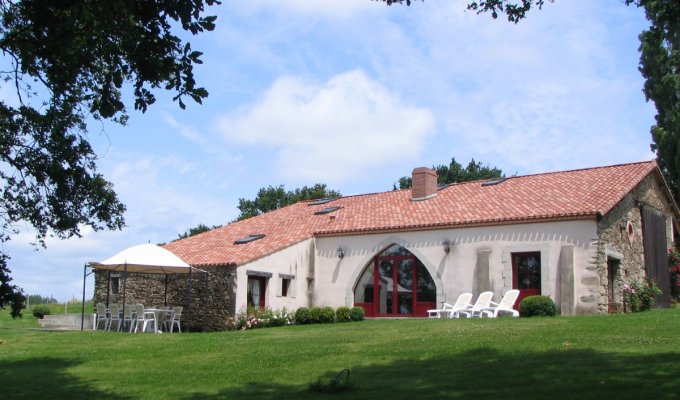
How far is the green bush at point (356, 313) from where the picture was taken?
21.4 metres

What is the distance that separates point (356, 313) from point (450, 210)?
4.46m

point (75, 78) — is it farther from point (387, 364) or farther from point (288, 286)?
point (288, 286)

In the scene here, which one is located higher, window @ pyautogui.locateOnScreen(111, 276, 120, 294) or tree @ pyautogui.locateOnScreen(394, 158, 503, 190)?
tree @ pyautogui.locateOnScreen(394, 158, 503, 190)

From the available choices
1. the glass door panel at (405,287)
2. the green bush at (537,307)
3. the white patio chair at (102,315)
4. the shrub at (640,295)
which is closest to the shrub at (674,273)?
the shrub at (640,295)

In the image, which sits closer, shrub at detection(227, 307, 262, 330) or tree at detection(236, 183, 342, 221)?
shrub at detection(227, 307, 262, 330)

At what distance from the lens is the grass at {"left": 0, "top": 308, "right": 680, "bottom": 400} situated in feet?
26.4

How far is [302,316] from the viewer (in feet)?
70.4

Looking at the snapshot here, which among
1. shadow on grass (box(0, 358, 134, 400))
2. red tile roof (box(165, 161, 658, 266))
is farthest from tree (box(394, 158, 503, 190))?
shadow on grass (box(0, 358, 134, 400))

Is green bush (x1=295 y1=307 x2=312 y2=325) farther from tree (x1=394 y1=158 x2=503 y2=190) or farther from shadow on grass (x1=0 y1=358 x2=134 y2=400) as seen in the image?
tree (x1=394 y1=158 x2=503 y2=190)

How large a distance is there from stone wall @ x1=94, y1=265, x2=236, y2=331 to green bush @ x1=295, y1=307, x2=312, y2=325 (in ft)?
6.84

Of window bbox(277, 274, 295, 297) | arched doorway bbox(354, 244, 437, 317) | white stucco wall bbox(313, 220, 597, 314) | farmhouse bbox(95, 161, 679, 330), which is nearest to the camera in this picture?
white stucco wall bbox(313, 220, 597, 314)

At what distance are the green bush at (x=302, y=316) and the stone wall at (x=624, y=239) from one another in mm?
8230

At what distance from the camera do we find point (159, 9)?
709 cm

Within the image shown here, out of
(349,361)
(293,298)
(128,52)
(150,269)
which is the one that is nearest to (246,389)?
(349,361)
